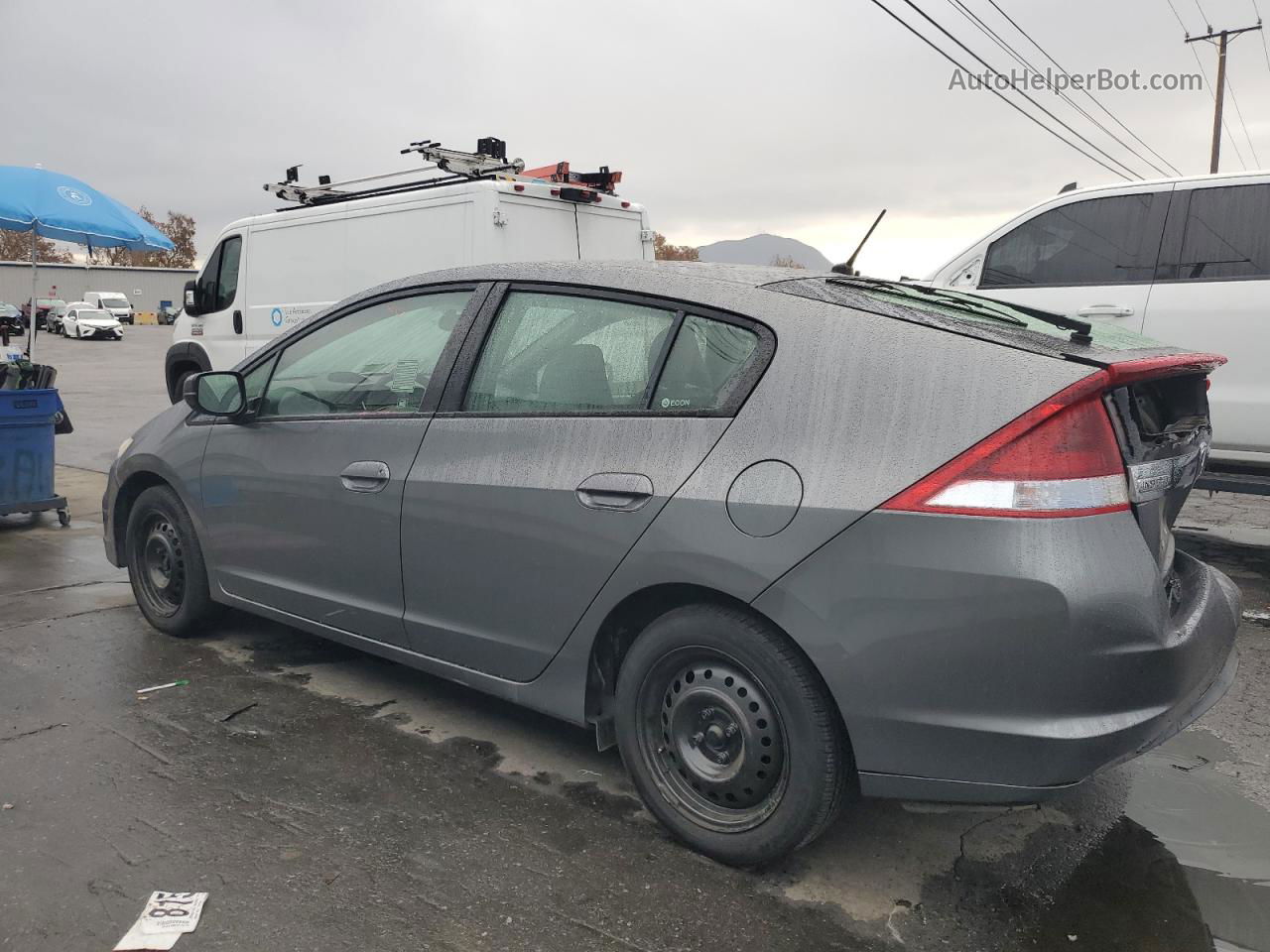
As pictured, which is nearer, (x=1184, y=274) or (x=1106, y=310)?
(x=1184, y=274)

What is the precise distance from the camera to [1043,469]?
87.7 inches

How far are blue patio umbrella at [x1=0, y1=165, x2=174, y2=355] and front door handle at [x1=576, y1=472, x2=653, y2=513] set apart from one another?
6.53 meters

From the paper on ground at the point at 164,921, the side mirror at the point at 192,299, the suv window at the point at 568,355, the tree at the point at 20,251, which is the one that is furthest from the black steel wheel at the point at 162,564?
the tree at the point at 20,251

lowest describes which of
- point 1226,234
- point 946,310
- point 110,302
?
point 946,310

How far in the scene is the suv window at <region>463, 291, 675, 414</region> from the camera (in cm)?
291

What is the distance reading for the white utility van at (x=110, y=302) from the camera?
51812 mm

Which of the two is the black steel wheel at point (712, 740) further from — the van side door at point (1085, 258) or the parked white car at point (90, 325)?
the parked white car at point (90, 325)

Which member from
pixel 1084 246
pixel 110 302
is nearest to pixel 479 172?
pixel 1084 246

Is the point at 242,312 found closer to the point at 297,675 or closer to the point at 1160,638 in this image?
the point at 297,675

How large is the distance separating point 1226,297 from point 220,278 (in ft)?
29.6

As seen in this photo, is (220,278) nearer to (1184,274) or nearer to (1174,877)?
(1184,274)

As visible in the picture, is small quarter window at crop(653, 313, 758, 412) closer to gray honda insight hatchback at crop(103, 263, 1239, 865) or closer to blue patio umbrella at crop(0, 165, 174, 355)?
gray honda insight hatchback at crop(103, 263, 1239, 865)

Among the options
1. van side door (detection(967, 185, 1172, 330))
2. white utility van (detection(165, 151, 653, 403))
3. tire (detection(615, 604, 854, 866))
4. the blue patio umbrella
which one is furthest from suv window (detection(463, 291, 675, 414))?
the blue patio umbrella

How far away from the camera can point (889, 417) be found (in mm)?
2387
